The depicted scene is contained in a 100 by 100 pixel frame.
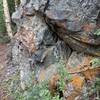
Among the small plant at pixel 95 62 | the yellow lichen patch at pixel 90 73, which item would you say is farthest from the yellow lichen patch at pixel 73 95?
the small plant at pixel 95 62

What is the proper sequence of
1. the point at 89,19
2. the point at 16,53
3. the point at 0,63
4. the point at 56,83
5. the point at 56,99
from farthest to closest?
the point at 0,63 → the point at 16,53 → the point at 56,83 → the point at 89,19 → the point at 56,99

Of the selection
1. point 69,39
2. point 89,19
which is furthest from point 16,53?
point 89,19

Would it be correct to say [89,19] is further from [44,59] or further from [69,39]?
[44,59]

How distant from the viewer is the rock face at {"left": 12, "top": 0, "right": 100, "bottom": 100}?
7.34 m

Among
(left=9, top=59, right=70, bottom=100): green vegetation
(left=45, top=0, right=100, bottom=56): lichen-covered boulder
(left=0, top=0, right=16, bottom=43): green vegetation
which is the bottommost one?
(left=0, top=0, right=16, bottom=43): green vegetation

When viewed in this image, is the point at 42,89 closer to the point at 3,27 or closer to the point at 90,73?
the point at 90,73

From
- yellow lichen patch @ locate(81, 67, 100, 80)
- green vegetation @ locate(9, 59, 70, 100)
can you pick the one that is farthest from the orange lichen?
yellow lichen patch @ locate(81, 67, 100, 80)

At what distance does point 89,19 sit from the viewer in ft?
23.9

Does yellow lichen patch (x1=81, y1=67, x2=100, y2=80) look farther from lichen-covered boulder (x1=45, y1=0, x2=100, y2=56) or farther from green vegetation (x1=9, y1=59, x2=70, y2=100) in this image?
green vegetation (x1=9, y1=59, x2=70, y2=100)

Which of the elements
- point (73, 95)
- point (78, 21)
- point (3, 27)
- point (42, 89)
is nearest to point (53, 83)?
point (73, 95)

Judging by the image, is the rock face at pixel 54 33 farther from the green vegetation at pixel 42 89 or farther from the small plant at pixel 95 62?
the green vegetation at pixel 42 89

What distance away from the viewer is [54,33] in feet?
27.8

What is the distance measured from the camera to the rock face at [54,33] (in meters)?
7.34

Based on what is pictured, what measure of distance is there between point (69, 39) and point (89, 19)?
2.79ft
